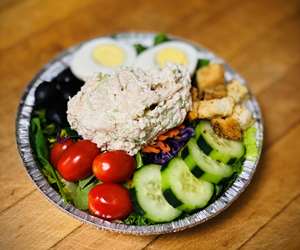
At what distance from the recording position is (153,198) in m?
2.25

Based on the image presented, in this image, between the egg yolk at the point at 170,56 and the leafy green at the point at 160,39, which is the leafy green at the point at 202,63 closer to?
the egg yolk at the point at 170,56

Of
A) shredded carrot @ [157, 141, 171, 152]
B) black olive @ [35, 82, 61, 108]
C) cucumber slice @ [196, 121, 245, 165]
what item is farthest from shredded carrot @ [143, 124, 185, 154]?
black olive @ [35, 82, 61, 108]

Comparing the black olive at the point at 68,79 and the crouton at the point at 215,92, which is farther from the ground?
the black olive at the point at 68,79

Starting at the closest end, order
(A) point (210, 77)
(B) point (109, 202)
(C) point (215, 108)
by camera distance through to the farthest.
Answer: (B) point (109, 202) → (C) point (215, 108) → (A) point (210, 77)

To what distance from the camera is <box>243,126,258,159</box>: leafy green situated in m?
2.56

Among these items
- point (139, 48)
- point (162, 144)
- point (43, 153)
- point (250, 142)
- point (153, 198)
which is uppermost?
point (139, 48)

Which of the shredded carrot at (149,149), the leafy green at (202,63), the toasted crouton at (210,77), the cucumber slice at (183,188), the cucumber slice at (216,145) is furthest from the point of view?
the leafy green at (202,63)

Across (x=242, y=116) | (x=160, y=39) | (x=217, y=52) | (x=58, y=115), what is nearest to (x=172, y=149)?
(x=242, y=116)

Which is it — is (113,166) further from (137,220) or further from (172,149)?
(172,149)

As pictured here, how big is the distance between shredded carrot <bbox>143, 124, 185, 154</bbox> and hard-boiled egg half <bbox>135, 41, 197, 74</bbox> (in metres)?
0.54

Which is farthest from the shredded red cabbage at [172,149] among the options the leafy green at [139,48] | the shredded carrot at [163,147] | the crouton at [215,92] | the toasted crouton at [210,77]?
the leafy green at [139,48]

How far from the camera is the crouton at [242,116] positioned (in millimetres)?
2646

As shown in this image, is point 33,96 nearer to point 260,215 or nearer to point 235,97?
point 235,97

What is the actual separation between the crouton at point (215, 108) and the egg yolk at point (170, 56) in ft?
1.51
